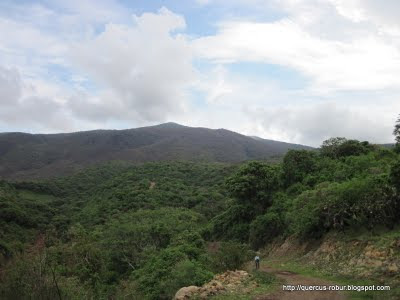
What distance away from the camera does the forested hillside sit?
14406 millimetres

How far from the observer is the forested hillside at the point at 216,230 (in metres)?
14.4

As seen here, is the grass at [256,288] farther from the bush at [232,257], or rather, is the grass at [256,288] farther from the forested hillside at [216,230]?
the forested hillside at [216,230]

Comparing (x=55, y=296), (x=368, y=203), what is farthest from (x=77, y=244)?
(x=368, y=203)

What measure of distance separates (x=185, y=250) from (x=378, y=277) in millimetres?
11105

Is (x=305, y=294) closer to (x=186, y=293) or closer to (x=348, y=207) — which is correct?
(x=186, y=293)

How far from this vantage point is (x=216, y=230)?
118ft

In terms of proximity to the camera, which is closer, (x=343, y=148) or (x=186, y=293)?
(x=186, y=293)

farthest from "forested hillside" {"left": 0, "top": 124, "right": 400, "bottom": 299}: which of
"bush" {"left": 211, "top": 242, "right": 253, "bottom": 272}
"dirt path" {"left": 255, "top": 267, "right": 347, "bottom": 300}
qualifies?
"dirt path" {"left": 255, "top": 267, "right": 347, "bottom": 300}

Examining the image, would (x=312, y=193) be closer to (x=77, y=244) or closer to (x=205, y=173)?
(x=77, y=244)

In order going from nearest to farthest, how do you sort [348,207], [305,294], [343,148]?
[305,294]
[348,207]
[343,148]

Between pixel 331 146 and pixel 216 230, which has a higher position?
pixel 331 146

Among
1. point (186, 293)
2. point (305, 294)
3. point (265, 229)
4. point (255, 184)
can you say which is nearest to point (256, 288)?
point (305, 294)

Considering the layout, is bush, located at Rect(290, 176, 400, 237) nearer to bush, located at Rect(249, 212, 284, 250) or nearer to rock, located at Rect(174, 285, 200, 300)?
bush, located at Rect(249, 212, 284, 250)

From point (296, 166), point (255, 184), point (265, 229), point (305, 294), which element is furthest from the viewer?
point (296, 166)
